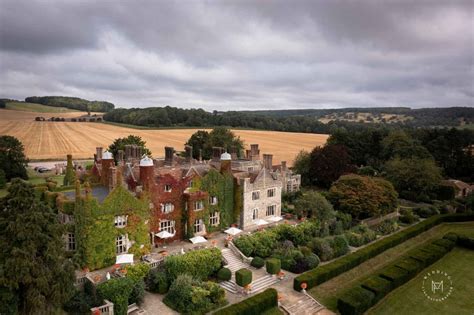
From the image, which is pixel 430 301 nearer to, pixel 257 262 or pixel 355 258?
pixel 355 258

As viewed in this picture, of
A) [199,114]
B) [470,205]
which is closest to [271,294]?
[470,205]

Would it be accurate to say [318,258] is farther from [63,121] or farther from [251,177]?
[63,121]

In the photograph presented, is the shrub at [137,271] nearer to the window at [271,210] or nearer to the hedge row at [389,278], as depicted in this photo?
the hedge row at [389,278]

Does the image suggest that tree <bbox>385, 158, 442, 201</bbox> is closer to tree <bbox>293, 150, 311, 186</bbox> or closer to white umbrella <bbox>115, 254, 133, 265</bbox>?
tree <bbox>293, 150, 311, 186</bbox>

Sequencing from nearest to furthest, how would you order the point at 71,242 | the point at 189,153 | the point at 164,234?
the point at 71,242 < the point at 164,234 < the point at 189,153

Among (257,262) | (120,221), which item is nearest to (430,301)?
(257,262)

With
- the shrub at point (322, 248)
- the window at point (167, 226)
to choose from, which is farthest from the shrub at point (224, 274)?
the shrub at point (322, 248)
